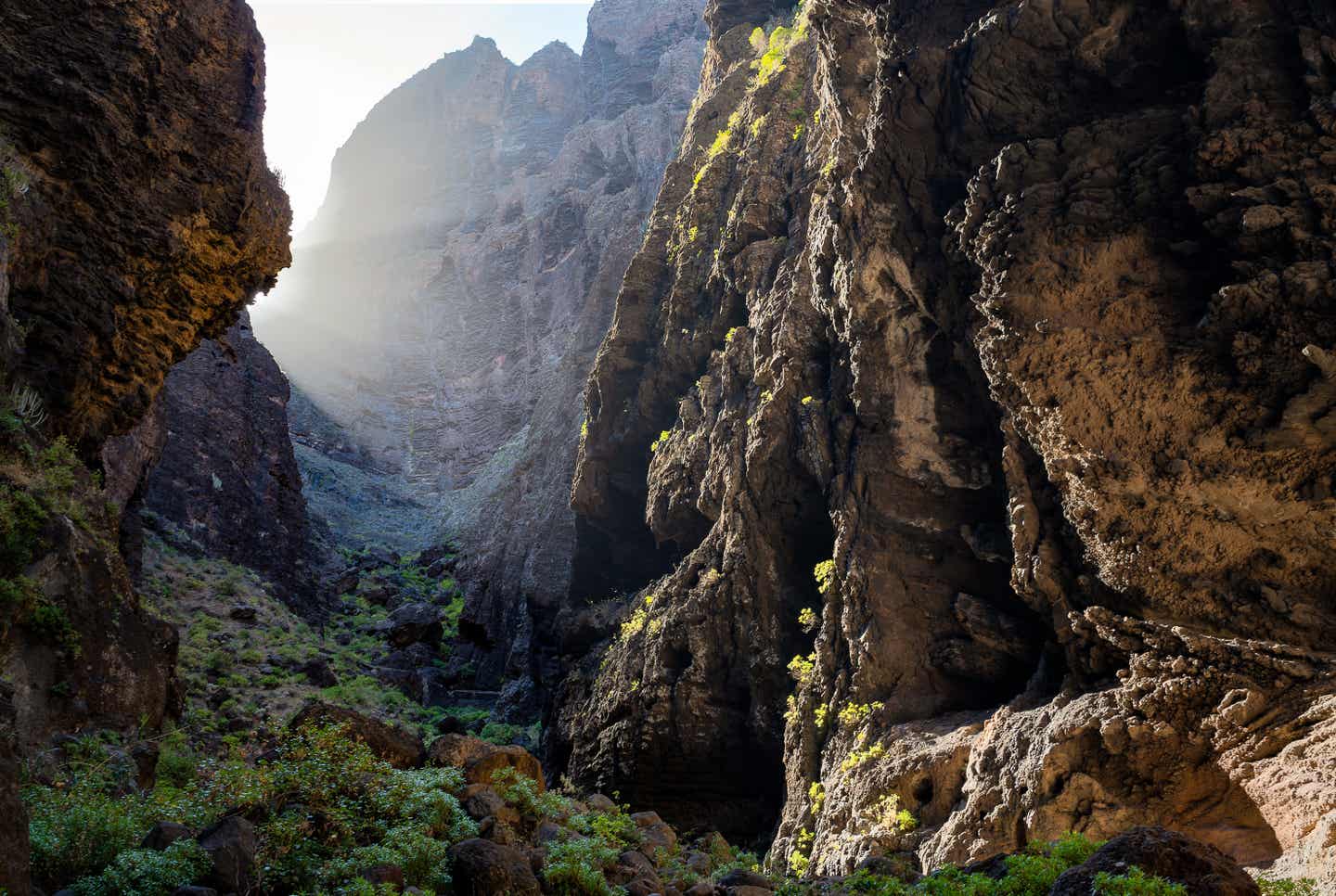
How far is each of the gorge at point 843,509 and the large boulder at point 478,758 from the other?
7 centimetres

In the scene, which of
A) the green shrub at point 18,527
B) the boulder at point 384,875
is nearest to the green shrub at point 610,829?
the boulder at point 384,875

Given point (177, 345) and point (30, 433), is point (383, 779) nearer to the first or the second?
point (30, 433)

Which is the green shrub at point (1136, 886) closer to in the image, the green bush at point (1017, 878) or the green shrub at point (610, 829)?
the green bush at point (1017, 878)

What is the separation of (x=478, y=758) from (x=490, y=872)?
3.91 meters

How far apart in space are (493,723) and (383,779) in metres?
20.1

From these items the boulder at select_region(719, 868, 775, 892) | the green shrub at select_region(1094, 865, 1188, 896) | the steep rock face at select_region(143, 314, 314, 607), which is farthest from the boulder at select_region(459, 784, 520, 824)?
the steep rock face at select_region(143, 314, 314, 607)

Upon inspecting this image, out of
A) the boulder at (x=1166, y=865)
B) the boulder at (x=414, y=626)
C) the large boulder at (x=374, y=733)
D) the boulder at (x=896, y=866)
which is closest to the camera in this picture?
the boulder at (x=1166, y=865)

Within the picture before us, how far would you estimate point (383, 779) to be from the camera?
996cm

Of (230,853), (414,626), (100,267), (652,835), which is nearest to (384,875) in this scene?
(230,853)

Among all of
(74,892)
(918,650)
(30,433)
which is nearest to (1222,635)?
(918,650)

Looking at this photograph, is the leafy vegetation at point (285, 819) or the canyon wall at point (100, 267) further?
the canyon wall at point (100, 267)

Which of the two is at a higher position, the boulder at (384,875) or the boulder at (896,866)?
the boulder at (384,875)

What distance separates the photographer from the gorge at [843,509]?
970 centimetres

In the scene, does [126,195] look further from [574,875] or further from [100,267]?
[574,875]
